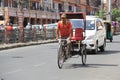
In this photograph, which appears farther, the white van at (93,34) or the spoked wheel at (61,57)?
the white van at (93,34)

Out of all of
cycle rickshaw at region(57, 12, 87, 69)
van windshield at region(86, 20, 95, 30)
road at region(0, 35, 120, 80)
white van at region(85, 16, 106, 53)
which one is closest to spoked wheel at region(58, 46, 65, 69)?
cycle rickshaw at region(57, 12, 87, 69)

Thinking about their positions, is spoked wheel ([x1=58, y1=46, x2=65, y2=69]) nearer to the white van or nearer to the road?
the road

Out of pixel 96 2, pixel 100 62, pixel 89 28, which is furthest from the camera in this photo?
pixel 96 2

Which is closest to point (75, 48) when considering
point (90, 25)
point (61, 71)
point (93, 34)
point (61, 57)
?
point (61, 57)

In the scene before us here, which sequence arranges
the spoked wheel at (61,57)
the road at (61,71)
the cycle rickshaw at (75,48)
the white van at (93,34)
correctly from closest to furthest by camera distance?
the road at (61,71) → the spoked wheel at (61,57) → the cycle rickshaw at (75,48) → the white van at (93,34)

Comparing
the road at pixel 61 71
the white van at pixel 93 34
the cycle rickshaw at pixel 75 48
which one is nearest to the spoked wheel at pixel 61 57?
the cycle rickshaw at pixel 75 48

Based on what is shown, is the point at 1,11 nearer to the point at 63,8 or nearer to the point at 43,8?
the point at 43,8

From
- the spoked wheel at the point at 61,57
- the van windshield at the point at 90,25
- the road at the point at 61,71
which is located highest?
the van windshield at the point at 90,25

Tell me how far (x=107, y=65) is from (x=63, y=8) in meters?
77.3

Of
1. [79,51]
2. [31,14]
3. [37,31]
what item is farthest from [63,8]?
[79,51]

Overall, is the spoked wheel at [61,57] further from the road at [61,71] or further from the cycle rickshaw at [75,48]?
the road at [61,71]

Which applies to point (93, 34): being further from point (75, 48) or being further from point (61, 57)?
point (61, 57)

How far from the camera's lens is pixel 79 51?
657 inches

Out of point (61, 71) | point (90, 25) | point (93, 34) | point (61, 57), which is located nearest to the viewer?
point (61, 71)
